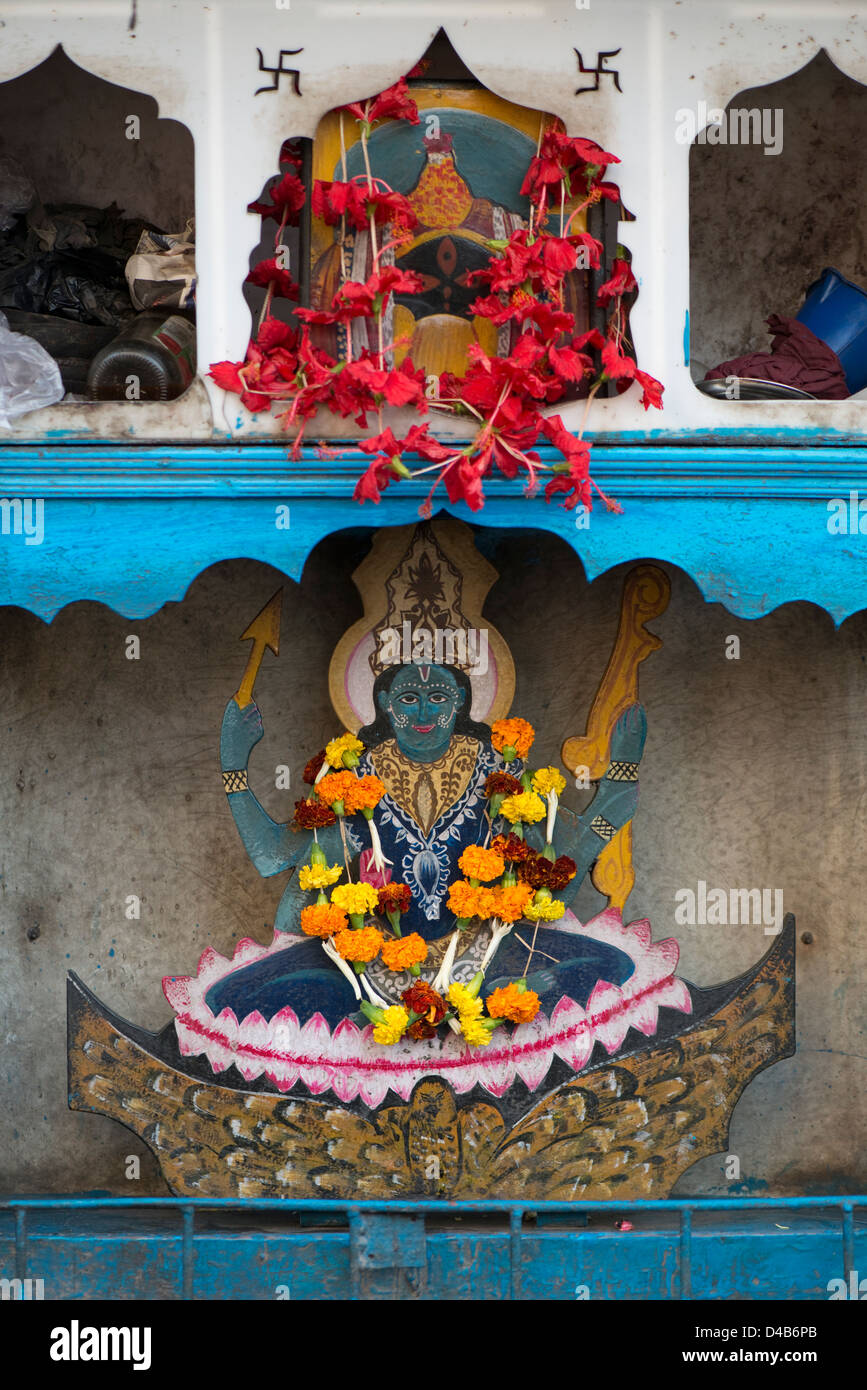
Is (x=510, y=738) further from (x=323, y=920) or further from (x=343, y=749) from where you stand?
(x=323, y=920)

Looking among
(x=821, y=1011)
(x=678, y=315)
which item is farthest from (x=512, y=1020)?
(x=678, y=315)

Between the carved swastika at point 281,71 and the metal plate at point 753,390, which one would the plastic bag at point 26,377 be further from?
the metal plate at point 753,390

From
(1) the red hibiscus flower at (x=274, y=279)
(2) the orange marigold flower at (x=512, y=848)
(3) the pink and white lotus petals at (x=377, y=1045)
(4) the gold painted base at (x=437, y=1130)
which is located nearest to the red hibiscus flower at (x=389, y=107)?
(1) the red hibiscus flower at (x=274, y=279)

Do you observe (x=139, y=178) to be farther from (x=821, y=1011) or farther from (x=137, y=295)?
(x=821, y=1011)

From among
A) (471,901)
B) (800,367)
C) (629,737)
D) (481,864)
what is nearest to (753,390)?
(800,367)

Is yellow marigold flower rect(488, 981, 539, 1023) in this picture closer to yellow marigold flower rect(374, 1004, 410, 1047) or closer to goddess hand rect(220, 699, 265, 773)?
yellow marigold flower rect(374, 1004, 410, 1047)

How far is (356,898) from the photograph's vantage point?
441 centimetres

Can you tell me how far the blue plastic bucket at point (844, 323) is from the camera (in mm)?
4535

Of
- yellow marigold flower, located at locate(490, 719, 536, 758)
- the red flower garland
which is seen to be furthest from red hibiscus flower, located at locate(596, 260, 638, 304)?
yellow marigold flower, located at locate(490, 719, 536, 758)

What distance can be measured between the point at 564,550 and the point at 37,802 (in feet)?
6.95

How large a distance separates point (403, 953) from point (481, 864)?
1.24 ft

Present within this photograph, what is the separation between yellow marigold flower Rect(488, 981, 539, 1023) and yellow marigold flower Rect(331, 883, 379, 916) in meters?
0.49

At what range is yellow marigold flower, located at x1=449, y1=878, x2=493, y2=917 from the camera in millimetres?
4434

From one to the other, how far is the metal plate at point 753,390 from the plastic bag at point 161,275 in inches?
67.4
